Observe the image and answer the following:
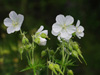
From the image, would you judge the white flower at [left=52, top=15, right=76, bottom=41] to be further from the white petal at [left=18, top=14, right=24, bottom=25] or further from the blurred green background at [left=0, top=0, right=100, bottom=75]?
the blurred green background at [left=0, top=0, right=100, bottom=75]

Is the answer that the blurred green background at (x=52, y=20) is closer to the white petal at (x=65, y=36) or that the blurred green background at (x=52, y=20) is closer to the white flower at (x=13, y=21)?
the white flower at (x=13, y=21)

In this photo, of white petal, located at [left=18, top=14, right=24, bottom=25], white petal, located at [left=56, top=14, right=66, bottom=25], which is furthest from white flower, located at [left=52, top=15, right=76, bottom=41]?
white petal, located at [left=18, top=14, right=24, bottom=25]

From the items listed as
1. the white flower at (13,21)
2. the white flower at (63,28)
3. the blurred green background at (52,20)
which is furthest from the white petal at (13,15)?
the blurred green background at (52,20)

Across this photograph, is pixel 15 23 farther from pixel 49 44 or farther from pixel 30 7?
pixel 30 7

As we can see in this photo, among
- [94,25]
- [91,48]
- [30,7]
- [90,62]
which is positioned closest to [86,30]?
[94,25]

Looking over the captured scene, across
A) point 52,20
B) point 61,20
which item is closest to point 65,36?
point 61,20

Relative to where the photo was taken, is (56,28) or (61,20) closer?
(56,28)

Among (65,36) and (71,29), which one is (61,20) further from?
(65,36)
